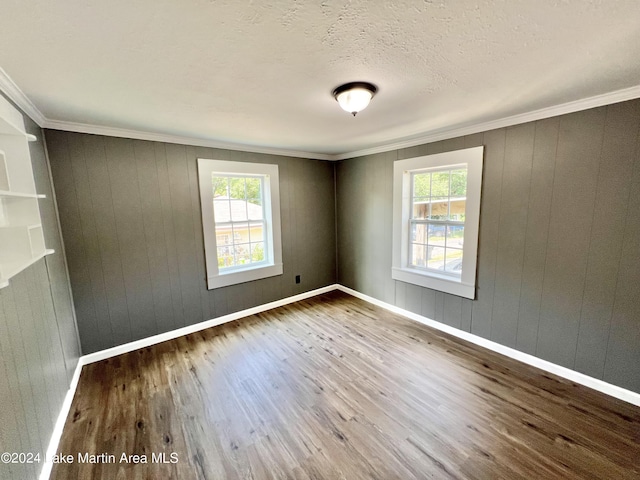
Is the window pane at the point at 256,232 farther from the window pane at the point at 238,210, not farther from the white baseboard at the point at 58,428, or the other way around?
the white baseboard at the point at 58,428

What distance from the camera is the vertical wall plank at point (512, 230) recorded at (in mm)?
2426

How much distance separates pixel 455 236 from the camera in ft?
10.1

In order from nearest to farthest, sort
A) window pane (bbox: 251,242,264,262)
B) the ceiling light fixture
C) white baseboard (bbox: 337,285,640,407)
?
the ceiling light fixture < white baseboard (bbox: 337,285,640,407) < window pane (bbox: 251,242,264,262)

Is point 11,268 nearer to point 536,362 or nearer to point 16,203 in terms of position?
point 16,203

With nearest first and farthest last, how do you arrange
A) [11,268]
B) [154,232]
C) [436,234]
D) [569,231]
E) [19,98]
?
[11,268] → [19,98] → [569,231] → [154,232] → [436,234]

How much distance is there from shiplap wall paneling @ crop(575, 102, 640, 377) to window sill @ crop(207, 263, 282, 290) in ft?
11.0

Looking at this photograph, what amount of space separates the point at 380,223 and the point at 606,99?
2367 millimetres

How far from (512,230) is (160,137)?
12.2 feet

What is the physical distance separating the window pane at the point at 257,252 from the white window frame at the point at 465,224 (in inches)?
74.8

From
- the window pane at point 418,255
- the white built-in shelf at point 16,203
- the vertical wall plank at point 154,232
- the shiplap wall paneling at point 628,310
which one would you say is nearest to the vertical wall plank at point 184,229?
the vertical wall plank at point 154,232

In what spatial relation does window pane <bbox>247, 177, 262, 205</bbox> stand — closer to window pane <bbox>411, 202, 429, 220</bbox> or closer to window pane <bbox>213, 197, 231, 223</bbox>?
window pane <bbox>213, 197, 231, 223</bbox>

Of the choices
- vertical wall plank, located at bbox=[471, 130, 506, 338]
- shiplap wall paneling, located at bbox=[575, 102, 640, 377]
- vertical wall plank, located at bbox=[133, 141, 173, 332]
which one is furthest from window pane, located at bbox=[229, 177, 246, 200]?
shiplap wall paneling, located at bbox=[575, 102, 640, 377]

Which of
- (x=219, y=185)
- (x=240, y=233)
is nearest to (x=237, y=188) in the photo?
(x=219, y=185)

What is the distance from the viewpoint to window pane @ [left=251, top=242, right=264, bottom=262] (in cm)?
384
